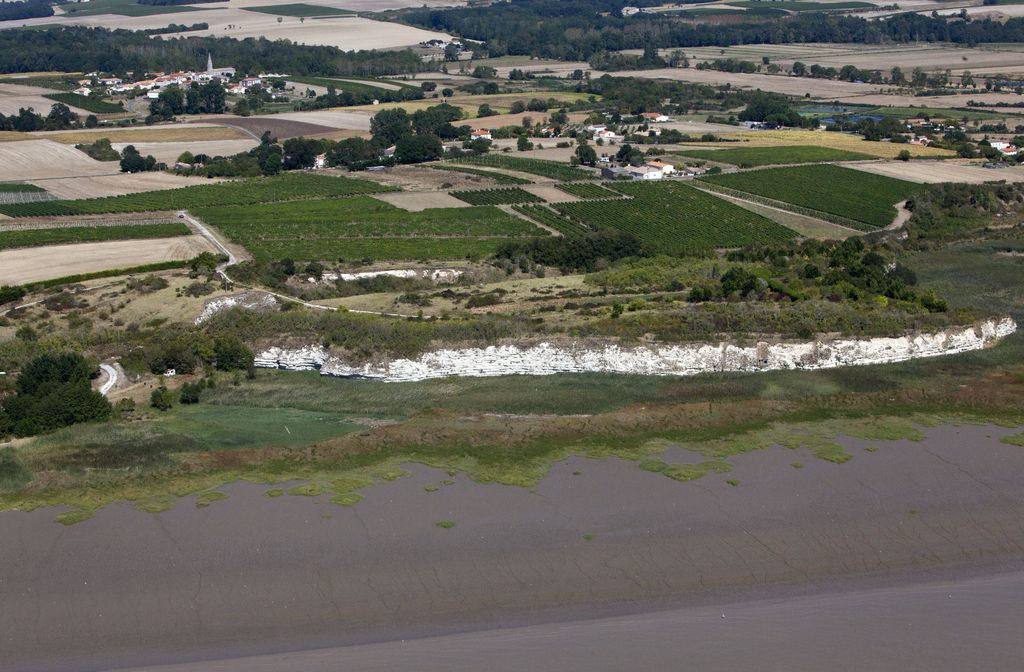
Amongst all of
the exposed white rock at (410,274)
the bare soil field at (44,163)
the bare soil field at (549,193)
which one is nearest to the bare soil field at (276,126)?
the bare soil field at (44,163)

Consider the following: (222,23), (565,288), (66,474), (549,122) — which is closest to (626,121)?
(549,122)

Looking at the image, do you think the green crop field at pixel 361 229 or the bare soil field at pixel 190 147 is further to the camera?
the bare soil field at pixel 190 147

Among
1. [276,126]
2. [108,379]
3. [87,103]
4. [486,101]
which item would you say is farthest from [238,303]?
[87,103]

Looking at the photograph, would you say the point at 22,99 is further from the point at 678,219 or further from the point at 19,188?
the point at 678,219

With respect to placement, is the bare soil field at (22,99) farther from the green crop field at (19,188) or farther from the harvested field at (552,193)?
the harvested field at (552,193)

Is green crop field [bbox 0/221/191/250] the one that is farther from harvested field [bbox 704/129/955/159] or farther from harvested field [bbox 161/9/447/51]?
harvested field [bbox 161/9/447/51]
